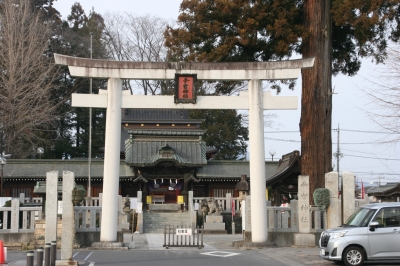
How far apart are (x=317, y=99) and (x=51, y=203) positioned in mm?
11711

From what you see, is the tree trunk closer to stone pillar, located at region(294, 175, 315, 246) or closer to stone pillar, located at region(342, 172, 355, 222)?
stone pillar, located at region(294, 175, 315, 246)

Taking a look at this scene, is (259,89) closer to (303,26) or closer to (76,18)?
(303,26)

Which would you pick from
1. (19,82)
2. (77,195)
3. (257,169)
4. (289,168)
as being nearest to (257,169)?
(257,169)

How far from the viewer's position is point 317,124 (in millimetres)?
22984

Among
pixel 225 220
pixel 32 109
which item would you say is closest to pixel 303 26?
pixel 225 220

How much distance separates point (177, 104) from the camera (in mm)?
20016

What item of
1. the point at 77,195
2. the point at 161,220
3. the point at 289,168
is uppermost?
the point at 289,168

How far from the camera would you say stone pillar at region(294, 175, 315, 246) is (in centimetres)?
2058

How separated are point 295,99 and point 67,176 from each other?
8319 millimetres

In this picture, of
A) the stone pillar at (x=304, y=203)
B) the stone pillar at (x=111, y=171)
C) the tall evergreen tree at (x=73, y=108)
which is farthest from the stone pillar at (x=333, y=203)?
the tall evergreen tree at (x=73, y=108)

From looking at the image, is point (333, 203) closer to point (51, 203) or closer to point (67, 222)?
point (67, 222)

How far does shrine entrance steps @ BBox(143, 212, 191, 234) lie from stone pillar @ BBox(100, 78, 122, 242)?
15.5 metres

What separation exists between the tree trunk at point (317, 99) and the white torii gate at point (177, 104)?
3.21 meters

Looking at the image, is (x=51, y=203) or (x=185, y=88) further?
(x=185, y=88)
